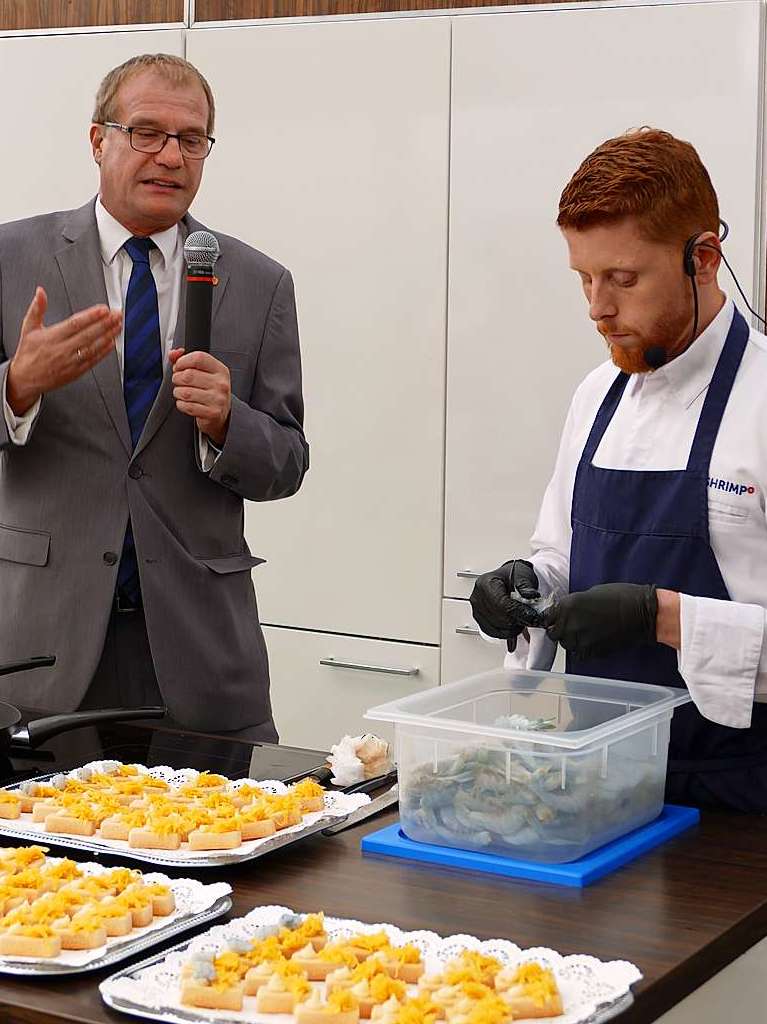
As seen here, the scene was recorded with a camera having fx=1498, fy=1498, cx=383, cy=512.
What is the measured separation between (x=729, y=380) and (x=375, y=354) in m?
1.51

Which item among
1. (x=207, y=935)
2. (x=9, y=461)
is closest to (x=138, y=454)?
(x=9, y=461)

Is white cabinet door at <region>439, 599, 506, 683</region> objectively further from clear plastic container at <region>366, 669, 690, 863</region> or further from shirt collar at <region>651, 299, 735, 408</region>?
clear plastic container at <region>366, 669, 690, 863</region>

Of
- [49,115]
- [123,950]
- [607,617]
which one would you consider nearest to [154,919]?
[123,950]

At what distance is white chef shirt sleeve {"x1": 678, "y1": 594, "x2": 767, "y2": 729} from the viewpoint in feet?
5.14

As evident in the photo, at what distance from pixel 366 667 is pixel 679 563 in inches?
62.0

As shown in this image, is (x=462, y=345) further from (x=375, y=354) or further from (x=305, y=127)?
(x=305, y=127)

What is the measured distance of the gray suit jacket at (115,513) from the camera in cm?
221

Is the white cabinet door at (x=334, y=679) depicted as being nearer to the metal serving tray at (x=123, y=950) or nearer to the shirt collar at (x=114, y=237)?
the shirt collar at (x=114, y=237)

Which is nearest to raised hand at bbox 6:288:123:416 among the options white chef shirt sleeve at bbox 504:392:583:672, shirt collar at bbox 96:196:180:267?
shirt collar at bbox 96:196:180:267

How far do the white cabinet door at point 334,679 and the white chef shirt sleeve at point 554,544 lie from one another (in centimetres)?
126

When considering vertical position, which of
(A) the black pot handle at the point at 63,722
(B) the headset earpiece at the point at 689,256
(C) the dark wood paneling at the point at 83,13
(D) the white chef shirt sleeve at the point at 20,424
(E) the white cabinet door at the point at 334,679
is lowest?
(E) the white cabinet door at the point at 334,679

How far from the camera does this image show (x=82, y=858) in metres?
1.46

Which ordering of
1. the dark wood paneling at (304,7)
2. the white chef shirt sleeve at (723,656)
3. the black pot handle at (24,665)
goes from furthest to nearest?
1. the dark wood paneling at (304,7)
2. the black pot handle at (24,665)
3. the white chef shirt sleeve at (723,656)

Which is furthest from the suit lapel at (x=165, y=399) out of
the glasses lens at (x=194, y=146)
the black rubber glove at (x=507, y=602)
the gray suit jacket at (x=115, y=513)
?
the black rubber glove at (x=507, y=602)
